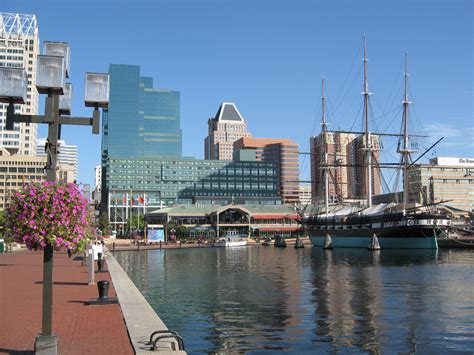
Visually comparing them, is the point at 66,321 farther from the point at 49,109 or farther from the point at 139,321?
the point at 49,109

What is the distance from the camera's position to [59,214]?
10.6 metres

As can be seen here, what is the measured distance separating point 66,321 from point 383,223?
272 feet

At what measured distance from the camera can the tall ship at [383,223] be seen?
8538 cm

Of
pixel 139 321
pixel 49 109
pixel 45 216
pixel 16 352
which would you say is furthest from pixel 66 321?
pixel 49 109

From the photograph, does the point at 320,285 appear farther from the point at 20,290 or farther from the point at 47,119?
the point at 47,119

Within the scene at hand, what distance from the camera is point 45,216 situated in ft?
34.6

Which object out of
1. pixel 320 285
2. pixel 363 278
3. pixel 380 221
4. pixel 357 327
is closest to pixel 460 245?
pixel 380 221

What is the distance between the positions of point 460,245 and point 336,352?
83003mm

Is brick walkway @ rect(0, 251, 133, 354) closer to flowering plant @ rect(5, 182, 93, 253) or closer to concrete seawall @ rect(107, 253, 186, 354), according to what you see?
concrete seawall @ rect(107, 253, 186, 354)

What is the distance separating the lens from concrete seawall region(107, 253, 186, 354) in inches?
457

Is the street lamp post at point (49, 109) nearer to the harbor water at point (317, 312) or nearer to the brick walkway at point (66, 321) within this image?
the brick walkway at point (66, 321)

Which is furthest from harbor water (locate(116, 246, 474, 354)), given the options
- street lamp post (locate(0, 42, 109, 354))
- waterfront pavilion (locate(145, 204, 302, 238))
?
waterfront pavilion (locate(145, 204, 302, 238))

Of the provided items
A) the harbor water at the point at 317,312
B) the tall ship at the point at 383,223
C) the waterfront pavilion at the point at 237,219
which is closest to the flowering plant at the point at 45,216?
the harbor water at the point at 317,312

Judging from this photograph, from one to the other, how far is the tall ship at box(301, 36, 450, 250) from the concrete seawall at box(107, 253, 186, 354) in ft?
228
